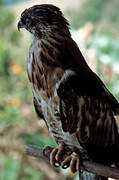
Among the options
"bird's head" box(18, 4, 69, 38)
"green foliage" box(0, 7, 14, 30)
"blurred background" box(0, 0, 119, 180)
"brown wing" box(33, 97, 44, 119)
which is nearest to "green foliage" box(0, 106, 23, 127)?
"blurred background" box(0, 0, 119, 180)

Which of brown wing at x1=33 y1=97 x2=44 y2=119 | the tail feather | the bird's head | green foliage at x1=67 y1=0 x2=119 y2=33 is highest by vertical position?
green foliage at x1=67 y1=0 x2=119 y2=33

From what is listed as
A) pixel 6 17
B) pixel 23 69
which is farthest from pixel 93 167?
pixel 6 17

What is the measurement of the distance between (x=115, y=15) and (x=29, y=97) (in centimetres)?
84

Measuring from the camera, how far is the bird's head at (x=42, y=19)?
758 mm

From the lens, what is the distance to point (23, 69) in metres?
2.69

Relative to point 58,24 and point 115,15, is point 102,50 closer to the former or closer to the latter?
point 115,15

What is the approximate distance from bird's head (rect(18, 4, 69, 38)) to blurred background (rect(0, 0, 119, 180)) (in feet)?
4.74

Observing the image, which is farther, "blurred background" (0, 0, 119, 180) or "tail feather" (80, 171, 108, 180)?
Result: "blurred background" (0, 0, 119, 180)

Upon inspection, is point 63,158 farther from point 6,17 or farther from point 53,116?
point 6,17

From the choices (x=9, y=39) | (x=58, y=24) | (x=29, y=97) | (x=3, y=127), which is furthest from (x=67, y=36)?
(x=9, y=39)

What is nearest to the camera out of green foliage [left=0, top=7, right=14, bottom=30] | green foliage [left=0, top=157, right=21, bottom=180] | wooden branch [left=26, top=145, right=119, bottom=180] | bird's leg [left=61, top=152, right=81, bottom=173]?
wooden branch [left=26, top=145, right=119, bottom=180]

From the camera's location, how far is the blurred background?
2.35 m

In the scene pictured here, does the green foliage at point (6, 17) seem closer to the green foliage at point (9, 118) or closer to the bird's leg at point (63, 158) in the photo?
the green foliage at point (9, 118)

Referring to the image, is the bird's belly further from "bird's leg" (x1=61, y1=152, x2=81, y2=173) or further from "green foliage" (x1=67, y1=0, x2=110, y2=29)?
"green foliage" (x1=67, y1=0, x2=110, y2=29)
